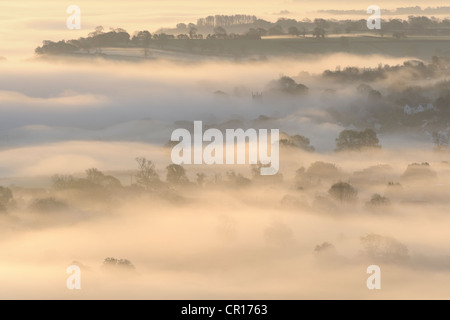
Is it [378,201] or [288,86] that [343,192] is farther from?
[288,86]

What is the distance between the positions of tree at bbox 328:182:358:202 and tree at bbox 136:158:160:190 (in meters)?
15.1

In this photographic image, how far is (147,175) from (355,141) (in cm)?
3505

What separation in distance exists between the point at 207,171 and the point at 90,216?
75.2 ft

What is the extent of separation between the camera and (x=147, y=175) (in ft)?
305

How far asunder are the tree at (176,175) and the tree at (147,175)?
4.09 feet

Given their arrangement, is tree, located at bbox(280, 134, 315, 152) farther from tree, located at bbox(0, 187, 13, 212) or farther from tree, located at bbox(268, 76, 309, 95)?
tree, located at bbox(0, 187, 13, 212)

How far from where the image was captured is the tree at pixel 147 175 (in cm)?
9063

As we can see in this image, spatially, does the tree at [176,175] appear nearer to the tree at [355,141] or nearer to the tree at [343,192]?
the tree at [343,192]

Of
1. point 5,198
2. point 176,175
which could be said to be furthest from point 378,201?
point 5,198

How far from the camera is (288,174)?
99938 mm

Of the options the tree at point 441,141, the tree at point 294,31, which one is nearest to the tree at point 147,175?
the tree at point 441,141

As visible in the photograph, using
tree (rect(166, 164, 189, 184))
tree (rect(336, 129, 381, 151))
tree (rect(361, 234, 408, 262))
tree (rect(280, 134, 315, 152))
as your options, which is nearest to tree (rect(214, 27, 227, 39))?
tree (rect(280, 134, 315, 152))

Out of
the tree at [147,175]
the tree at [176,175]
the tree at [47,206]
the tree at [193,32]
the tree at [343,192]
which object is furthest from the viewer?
the tree at [193,32]
